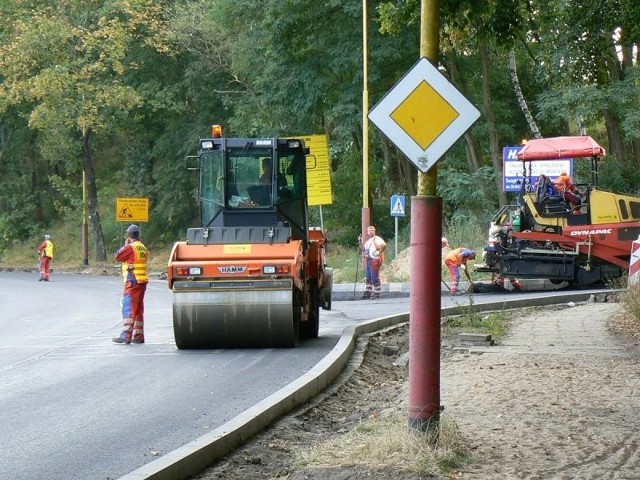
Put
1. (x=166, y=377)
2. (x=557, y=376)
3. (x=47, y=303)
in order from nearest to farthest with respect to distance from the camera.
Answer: (x=557, y=376) → (x=166, y=377) → (x=47, y=303)

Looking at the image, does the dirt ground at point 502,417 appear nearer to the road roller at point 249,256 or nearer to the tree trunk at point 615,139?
A: the road roller at point 249,256

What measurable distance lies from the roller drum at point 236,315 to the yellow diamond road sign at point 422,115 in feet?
24.9

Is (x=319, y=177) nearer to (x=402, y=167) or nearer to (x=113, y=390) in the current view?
(x=402, y=167)

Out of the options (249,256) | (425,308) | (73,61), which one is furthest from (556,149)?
(73,61)

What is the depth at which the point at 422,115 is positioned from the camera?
7715mm

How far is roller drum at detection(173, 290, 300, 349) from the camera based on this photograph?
49.8 feet

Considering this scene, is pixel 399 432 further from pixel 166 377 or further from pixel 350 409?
pixel 166 377

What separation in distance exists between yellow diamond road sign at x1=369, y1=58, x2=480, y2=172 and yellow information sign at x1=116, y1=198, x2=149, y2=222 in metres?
39.5

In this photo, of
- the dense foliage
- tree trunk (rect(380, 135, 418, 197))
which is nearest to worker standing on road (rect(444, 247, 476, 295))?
the dense foliage

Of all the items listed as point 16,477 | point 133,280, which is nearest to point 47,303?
point 133,280

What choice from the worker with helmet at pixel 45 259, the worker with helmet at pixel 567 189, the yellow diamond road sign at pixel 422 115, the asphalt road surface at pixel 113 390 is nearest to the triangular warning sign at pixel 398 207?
the worker with helmet at pixel 567 189

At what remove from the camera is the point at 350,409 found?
10.6 m

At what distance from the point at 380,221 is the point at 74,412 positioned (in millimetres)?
34763

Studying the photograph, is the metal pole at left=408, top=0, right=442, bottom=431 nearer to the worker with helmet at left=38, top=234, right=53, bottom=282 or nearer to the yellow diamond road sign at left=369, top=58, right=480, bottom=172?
the yellow diamond road sign at left=369, top=58, right=480, bottom=172
